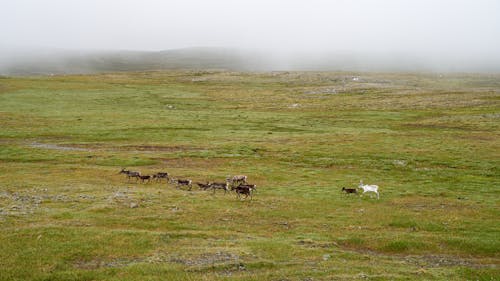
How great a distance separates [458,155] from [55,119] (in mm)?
72006

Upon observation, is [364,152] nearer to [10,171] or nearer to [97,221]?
[97,221]

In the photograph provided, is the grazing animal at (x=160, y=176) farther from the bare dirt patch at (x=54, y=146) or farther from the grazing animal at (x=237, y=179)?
the bare dirt patch at (x=54, y=146)

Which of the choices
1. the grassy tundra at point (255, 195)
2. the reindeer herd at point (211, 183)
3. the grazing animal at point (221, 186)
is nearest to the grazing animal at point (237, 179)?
the reindeer herd at point (211, 183)

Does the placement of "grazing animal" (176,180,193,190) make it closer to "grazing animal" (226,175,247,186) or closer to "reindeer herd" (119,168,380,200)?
"reindeer herd" (119,168,380,200)

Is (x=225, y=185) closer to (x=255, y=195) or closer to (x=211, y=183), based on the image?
(x=211, y=183)

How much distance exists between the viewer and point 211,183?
3675 cm

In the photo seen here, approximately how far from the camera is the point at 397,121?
8350cm

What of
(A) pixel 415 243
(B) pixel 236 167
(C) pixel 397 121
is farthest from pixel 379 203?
(C) pixel 397 121

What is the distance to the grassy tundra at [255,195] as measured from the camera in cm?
2041

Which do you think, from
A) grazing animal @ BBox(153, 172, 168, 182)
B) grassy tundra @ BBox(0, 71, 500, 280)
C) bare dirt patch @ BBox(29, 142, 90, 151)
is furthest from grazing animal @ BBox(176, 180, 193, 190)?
bare dirt patch @ BBox(29, 142, 90, 151)

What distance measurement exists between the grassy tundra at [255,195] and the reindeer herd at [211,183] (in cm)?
93

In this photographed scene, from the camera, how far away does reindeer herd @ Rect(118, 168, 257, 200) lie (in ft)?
111

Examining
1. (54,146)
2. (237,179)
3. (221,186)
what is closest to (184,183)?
(221,186)

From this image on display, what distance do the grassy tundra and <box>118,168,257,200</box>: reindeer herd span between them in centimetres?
93
